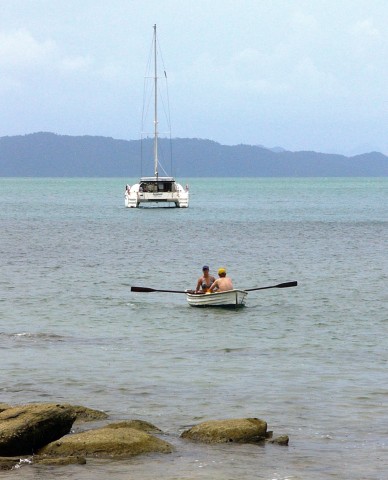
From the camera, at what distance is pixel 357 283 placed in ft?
135

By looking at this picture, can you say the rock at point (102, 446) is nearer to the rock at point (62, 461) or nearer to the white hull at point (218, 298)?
the rock at point (62, 461)

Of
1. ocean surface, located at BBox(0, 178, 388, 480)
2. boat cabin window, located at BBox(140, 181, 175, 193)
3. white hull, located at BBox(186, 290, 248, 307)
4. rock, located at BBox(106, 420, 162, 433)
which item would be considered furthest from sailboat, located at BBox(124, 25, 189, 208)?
rock, located at BBox(106, 420, 162, 433)

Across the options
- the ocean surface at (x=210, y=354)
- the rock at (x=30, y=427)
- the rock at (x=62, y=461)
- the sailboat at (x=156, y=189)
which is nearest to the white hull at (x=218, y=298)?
the ocean surface at (x=210, y=354)

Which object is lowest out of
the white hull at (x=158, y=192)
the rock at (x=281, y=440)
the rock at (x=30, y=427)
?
the rock at (x=281, y=440)

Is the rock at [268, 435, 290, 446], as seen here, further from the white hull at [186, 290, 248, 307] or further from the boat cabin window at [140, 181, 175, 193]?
the boat cabin window at [140, 181, 175, 193]

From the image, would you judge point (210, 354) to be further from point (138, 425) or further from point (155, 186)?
point (155, 186)

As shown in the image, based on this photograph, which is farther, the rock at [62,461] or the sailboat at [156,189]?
the sailboat at [156,189]

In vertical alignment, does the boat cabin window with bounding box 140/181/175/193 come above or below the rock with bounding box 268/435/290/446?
above

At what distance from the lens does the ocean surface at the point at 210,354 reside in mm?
15273

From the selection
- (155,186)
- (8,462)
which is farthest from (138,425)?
(155,186)

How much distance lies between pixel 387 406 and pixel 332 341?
312 inches

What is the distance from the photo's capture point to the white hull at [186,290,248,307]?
1233 inches

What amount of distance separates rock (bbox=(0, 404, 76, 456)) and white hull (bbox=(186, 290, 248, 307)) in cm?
1633

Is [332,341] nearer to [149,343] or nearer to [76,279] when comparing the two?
[149,343]
